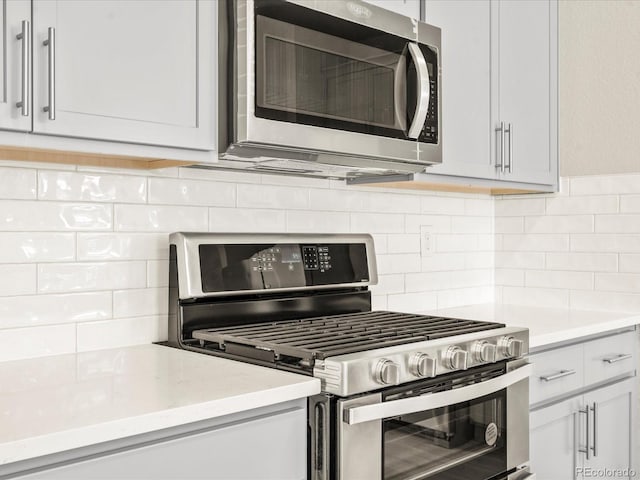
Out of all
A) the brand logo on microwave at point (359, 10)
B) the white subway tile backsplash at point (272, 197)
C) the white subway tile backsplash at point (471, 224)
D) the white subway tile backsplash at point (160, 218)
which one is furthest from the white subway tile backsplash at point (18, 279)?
the white subway tile backsplash at point (471, 224)

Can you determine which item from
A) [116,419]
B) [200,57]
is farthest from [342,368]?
[200,57]

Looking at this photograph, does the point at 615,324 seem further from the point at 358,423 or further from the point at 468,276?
the point at 358,423

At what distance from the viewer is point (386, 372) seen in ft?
4.82

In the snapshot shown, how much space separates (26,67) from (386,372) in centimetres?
96

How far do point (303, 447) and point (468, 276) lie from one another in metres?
1.69

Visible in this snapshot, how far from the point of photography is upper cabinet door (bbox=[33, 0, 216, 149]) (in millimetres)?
1340

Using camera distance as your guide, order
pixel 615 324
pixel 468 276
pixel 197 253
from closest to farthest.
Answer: pixel 197 253
pixel 615 324
pixel 468 276

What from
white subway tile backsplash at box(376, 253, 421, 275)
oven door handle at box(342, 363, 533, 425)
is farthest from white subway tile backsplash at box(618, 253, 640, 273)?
oven door handle at box(342, 363, 533, 425)

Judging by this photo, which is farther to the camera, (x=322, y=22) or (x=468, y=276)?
(x=468, y=276)

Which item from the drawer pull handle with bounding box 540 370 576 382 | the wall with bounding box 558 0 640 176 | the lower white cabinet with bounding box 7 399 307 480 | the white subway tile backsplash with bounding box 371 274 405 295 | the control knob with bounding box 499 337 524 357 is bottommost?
the drawer pull handle with bounding box 540 370 576 382

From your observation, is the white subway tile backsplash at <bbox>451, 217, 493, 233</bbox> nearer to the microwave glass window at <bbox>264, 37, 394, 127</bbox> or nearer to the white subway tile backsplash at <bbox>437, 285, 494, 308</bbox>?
the white subway tile backsplash at <bbox>437, 285, 494, 308</bbox>

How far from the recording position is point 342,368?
140cm

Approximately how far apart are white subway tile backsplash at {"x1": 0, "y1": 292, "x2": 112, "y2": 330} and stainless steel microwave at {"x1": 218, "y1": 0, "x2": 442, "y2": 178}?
0.50 m

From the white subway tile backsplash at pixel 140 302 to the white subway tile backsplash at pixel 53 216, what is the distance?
19cm
